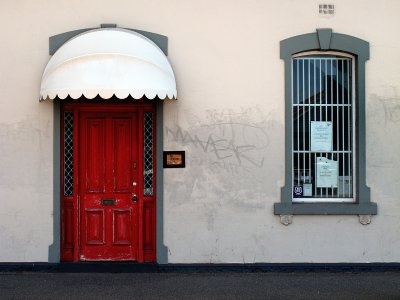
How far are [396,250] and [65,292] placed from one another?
195 inches

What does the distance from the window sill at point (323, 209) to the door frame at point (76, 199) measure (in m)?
1.82

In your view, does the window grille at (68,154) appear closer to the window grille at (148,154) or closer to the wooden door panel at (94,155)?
the wooden door panel at (94,155)

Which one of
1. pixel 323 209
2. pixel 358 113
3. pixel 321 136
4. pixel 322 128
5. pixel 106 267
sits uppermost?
pixel 358 113

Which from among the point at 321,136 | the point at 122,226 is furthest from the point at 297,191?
the point at 122,226

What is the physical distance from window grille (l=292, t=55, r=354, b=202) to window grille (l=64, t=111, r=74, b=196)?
343cm

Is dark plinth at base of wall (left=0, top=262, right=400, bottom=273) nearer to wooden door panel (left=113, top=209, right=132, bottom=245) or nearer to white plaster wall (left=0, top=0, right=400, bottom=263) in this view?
white plaster wall (left=0, top=0, right=400, bottom=263)

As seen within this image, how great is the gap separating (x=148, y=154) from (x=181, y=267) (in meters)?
1.80

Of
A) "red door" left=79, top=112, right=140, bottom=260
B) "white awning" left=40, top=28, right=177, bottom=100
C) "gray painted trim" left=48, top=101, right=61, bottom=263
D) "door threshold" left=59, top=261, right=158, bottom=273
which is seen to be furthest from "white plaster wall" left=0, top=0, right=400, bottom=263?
"white awning" left=40, top=28, right=177, bottom=100

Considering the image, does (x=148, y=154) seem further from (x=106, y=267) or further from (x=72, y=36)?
(x=72, y=36)

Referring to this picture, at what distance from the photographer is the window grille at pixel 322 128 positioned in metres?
8.95

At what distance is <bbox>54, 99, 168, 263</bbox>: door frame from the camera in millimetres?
8664

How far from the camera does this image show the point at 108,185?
29.0 feet

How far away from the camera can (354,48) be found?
8.75m

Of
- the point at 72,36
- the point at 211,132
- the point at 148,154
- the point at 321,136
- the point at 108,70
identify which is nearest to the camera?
the point at 108,70
